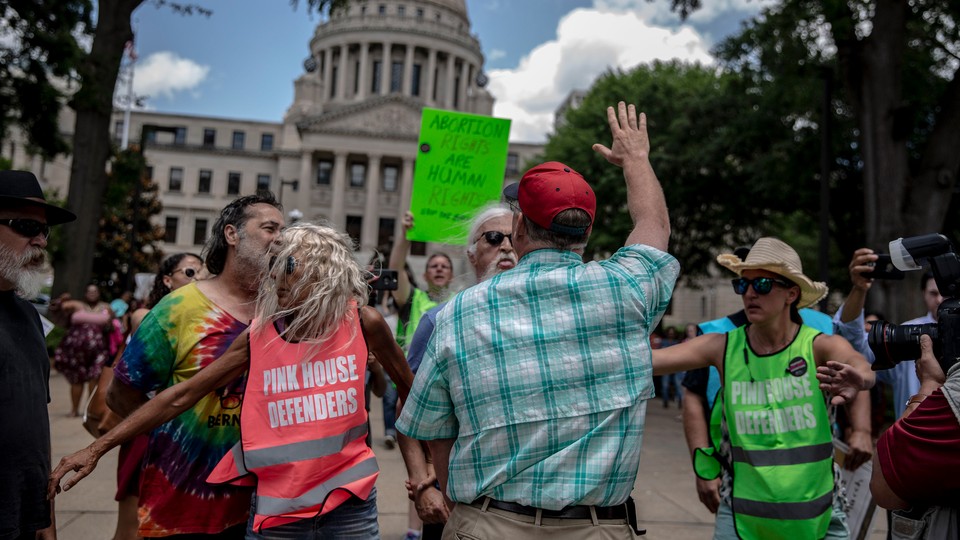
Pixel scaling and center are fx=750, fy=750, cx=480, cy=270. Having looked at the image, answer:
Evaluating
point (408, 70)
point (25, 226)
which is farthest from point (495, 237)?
point (408, 70)

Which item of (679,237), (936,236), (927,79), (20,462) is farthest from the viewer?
(679,237)

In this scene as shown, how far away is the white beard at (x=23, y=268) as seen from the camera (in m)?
2.64

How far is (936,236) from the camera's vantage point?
2.38 meters

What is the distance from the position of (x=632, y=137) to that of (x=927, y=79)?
1811cm

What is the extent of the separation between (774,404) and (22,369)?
115 inches

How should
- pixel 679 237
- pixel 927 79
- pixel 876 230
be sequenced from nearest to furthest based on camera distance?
pixel 876 230 → pixel 927 79 → pixel 679 237

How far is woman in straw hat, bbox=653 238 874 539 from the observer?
3.04 metres

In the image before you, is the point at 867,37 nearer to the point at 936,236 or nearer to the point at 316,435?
Result: the point at 936,236

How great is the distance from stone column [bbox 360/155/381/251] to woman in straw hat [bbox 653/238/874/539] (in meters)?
65.0

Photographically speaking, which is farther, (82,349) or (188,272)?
(82,349)

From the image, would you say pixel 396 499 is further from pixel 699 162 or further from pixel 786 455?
pixel 699 162

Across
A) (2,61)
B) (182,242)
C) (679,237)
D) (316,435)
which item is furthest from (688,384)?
(182,242)

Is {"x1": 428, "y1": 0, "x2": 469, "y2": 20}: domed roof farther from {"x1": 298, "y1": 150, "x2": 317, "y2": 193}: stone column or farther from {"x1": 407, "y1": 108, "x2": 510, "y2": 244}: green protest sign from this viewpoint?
{"x1": 407, "y1": 108, "x2": 510, "y2": 244}: green protest sign

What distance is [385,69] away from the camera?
255 ft
